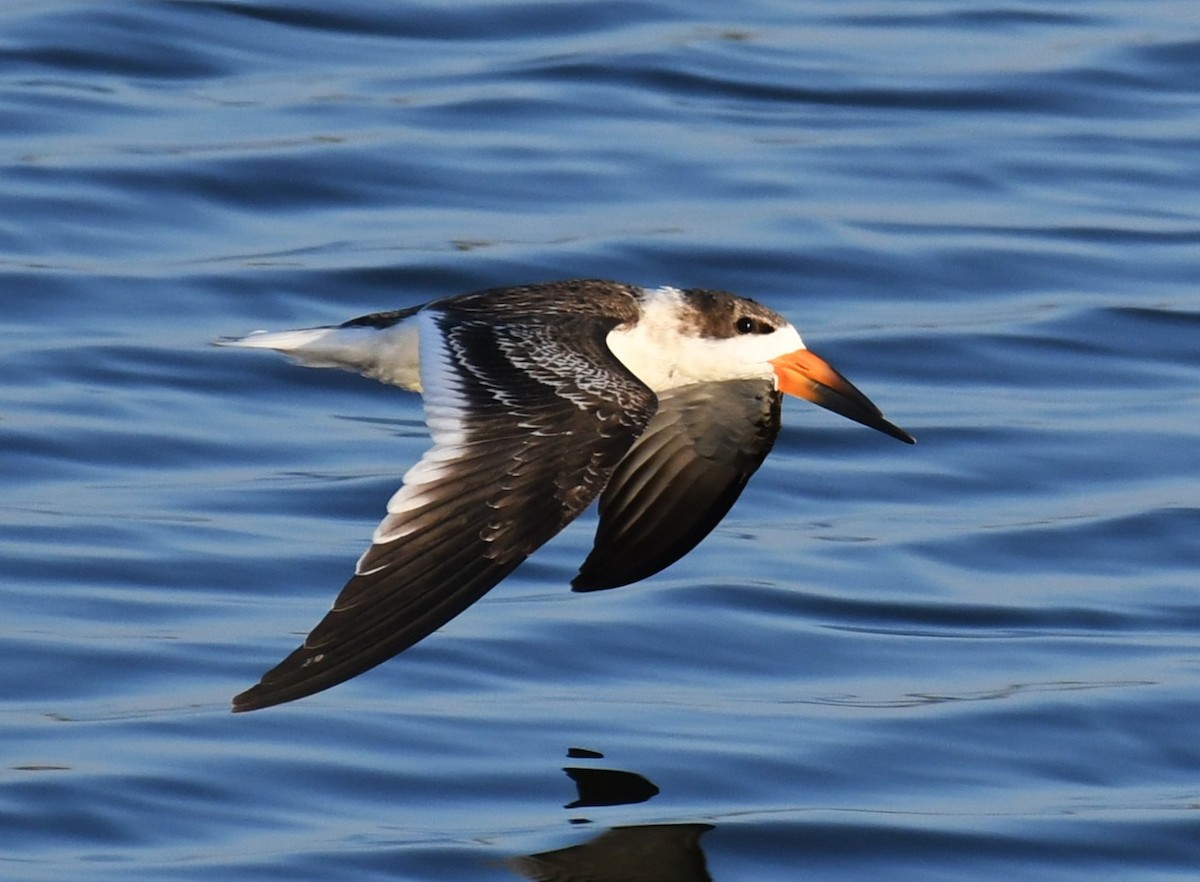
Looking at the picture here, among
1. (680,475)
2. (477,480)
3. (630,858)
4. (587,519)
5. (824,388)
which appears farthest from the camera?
(587,519)

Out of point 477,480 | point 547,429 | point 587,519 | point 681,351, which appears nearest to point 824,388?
point 681,351

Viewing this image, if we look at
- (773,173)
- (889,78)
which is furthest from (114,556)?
(889,78)

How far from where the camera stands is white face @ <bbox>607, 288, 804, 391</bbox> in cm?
896

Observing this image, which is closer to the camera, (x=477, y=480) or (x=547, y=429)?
(x=477, y=480)

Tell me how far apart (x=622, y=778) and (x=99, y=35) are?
10.7 meters

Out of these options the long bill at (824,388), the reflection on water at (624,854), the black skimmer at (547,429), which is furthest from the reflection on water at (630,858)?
the long bill at (824,388)

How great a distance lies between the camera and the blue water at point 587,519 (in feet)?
27.4

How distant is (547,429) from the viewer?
774 cm

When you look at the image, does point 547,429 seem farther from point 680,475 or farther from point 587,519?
point 587,519

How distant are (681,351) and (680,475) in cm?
44

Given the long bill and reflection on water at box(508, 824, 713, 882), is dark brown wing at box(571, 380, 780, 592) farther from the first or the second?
reflection on water at box(508, 824, 713, 882)

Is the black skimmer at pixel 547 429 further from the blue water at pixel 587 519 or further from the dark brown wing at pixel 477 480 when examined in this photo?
the blue water at pixel 587 519

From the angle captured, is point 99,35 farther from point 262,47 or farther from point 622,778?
point 622,778

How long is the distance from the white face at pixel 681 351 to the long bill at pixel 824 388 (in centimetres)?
6
